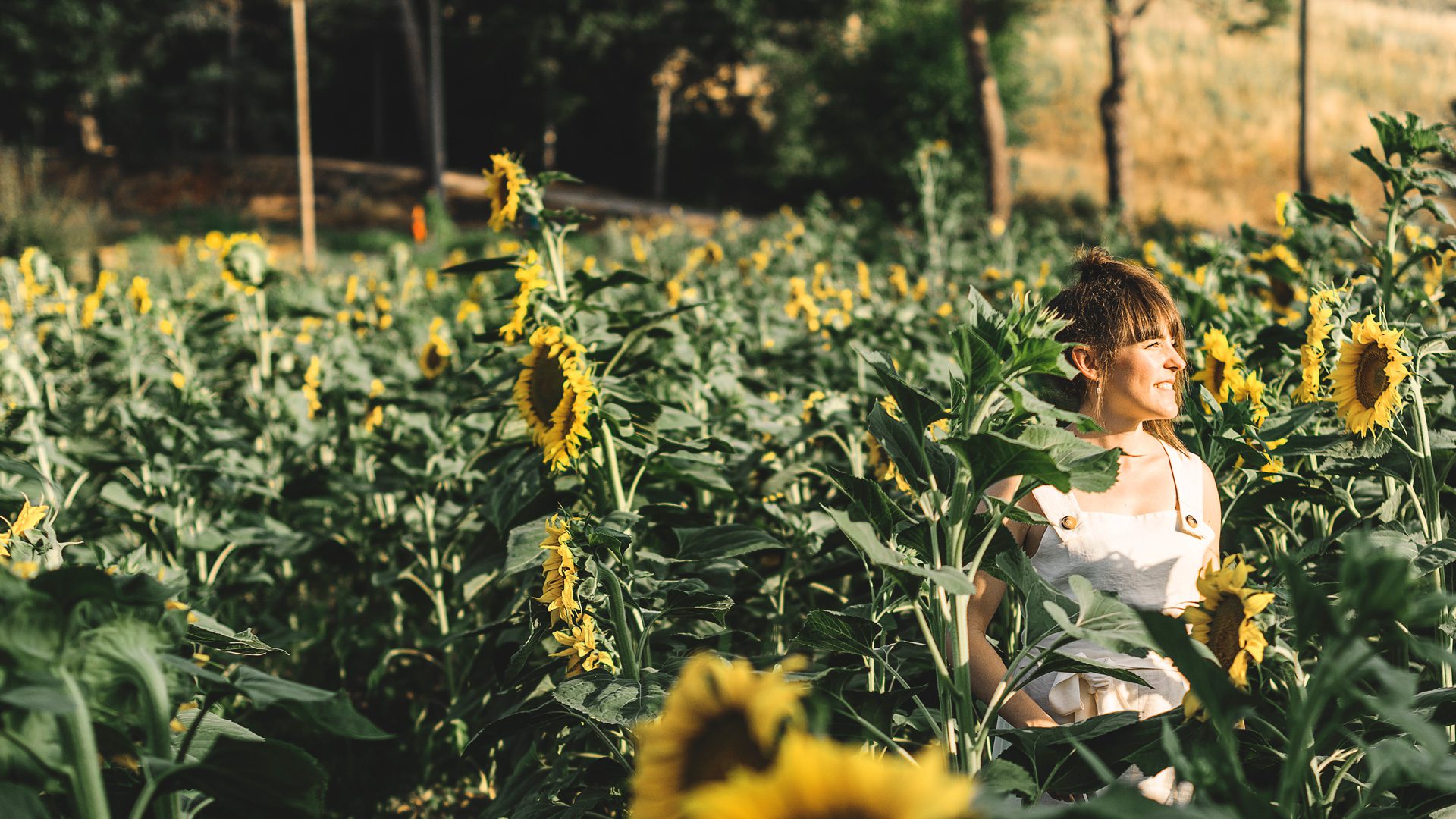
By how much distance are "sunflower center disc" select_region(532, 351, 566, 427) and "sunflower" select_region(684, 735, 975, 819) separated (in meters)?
1.36

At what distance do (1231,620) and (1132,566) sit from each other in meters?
0.58

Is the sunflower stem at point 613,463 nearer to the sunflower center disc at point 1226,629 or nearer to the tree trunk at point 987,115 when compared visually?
the sunflower center disc at point 1226,629

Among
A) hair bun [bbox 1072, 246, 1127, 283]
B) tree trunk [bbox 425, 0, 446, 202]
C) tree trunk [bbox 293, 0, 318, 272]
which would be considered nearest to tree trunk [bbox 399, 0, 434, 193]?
tree trunk [bbox 425, 0, 446, 202]

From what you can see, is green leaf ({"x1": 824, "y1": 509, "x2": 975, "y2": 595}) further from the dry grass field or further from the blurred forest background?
the blurred forest background

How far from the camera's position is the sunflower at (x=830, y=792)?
0.60 metres

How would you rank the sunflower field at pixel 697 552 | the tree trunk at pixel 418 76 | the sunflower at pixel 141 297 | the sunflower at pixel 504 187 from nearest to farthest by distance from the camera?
the sunflower field at pixel 697 552, the sunflower at pixel 504 187, the sunflower at pixel 141 297, the tree trunk at pixel 418 76

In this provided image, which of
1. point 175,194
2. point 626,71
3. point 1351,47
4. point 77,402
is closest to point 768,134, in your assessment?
point 626,71

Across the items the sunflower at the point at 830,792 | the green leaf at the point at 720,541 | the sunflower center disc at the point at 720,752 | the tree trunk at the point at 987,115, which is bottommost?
the green leaf at the point at 720,541

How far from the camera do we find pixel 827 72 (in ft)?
68.5

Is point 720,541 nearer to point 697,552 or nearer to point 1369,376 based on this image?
point 697,552

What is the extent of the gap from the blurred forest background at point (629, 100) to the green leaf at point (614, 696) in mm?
19231

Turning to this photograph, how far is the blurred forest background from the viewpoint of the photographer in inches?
833

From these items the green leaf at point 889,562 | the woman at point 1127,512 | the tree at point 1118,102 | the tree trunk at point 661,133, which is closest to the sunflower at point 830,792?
the green leaf at point 889,562

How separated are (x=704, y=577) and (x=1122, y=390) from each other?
77 centimetres
